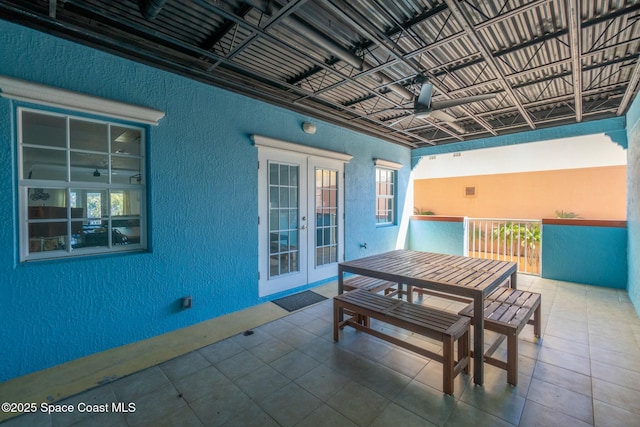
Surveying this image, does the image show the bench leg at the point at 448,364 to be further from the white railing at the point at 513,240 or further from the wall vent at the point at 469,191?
the wall vent at the point at 469,191

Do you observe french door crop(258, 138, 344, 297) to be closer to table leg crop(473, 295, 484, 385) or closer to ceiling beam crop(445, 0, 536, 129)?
ceiling beam crop(445, 0, 536, 129)

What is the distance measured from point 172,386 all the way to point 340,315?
157 cm

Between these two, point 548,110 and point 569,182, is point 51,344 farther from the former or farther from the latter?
point 569,182

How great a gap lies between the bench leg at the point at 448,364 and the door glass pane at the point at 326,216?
2872mm

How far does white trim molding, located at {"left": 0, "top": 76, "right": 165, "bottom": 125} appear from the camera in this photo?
216 centimetres

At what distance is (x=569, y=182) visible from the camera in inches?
349

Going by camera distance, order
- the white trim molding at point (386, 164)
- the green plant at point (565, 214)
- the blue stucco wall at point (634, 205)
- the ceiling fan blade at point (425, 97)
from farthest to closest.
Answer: the green plant at point (565, 214) < the white trim molding at point (386, 164) < the blue stucco wall at point (634, 205) < the ceiling fan blade at point (425, 97)

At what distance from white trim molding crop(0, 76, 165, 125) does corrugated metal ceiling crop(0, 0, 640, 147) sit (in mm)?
504

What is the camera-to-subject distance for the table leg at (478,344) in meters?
2.16

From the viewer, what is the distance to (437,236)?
22.0ft

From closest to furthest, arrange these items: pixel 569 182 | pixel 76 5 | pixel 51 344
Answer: pixel 76 5, pixel 51 344, pixel 569 182

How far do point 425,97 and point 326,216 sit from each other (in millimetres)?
2558

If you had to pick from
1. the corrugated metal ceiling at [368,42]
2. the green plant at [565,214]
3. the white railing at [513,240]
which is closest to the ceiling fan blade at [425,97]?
the corrugated metal ceiling at [368,42]

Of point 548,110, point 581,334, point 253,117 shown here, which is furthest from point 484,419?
point 548,110
